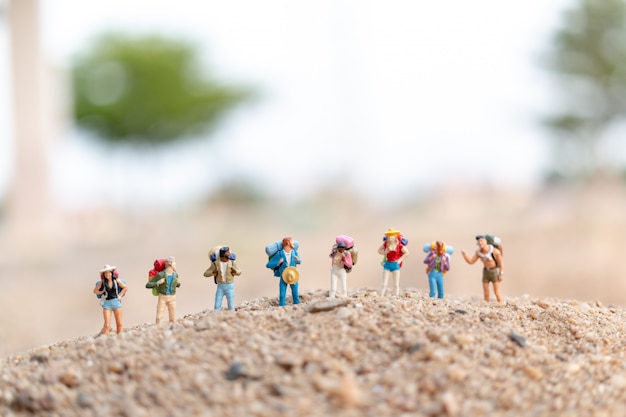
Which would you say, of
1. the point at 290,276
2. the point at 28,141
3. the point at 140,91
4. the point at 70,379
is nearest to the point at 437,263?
the point at 290,276

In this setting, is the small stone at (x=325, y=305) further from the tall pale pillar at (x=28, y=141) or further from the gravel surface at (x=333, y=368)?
the tall pale pillar at (x=28, y=141)

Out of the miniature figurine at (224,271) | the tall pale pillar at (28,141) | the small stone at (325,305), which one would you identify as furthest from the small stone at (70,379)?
the tall pale pillar at (28,141)

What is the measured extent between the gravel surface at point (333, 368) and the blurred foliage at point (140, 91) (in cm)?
2181

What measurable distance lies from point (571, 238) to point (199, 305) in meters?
5.56

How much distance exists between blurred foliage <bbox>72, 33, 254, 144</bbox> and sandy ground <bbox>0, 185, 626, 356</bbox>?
820cm

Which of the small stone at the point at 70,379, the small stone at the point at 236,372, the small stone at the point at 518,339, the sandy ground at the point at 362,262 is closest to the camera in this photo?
the small stone at the point at 236,372

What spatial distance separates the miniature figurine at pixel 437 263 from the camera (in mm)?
3488

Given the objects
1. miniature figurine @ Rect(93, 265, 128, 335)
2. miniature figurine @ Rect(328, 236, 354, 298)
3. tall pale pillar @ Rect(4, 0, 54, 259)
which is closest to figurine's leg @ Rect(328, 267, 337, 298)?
miniature figurine @ Rect(328, 236, 354, 298)

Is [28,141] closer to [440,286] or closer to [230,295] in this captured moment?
[230,295]

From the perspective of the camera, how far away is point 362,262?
371 inches

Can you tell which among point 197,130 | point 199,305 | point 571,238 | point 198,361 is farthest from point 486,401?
point 197,130

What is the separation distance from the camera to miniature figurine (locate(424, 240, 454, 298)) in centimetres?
349

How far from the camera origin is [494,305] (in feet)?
11.3

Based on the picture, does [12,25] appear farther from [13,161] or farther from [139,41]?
[139,41]
